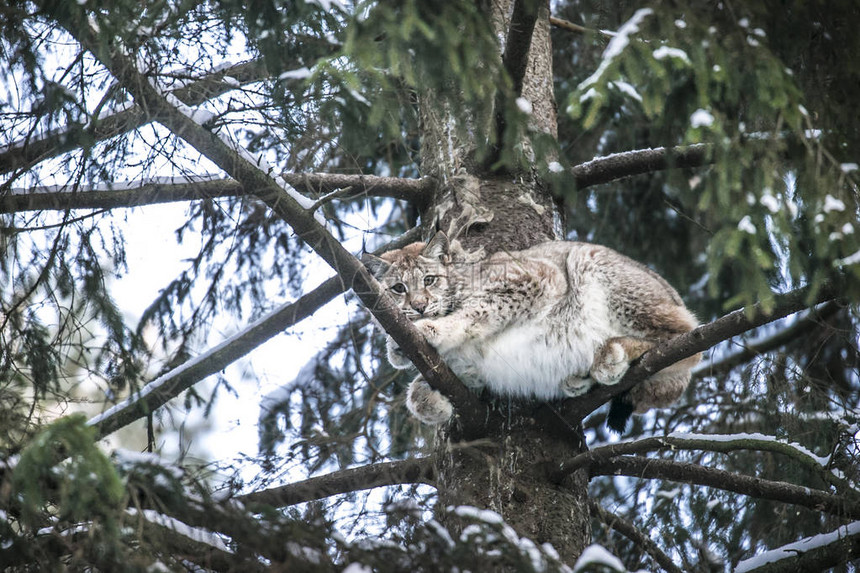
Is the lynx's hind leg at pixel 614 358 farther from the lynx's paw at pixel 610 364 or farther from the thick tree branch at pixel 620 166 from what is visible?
the thick tree branch at pixel 620 166

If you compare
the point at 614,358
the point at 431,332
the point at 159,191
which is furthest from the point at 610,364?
the point at 159,191

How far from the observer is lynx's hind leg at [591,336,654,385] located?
13.3 ft

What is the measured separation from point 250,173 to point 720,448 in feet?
7.82

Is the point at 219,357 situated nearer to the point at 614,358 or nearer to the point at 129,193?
the point at 129,193

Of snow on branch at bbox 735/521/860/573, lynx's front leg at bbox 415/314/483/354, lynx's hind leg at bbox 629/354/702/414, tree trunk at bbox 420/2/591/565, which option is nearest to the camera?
snow on branch at bbox 735/521/860/573

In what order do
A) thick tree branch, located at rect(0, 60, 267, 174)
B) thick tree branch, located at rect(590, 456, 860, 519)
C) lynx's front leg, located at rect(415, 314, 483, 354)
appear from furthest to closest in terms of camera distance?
lynx's front leg, located at rect(415, 314, 483, 354) → thick tree branch, located at rect(590, 456, 860, 519) → thick tree branch, located at rect(0, 60, 267, 174)

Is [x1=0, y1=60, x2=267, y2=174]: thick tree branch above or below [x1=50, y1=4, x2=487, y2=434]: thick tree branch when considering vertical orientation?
above

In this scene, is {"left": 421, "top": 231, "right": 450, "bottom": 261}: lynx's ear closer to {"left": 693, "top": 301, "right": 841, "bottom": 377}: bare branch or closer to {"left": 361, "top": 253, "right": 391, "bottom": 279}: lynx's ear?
{"left": 361, "top": 253, "right": 391, "bottom": 279}: lynx's ear

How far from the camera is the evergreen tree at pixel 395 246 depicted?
9.03 feet

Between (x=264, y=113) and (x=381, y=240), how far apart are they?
9.68 ft

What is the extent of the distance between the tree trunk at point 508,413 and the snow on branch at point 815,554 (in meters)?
0.80

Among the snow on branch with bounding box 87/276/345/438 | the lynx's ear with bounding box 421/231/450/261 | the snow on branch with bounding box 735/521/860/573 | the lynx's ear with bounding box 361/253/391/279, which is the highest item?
the lynx's ear with bounding box 361/253/391/279

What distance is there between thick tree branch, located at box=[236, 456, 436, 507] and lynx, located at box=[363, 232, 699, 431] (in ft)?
1.28

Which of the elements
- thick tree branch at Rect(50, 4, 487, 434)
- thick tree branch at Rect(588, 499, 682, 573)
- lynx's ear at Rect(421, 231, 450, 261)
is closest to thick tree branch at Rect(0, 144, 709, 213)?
thick tree branch at Rect(50, 4, 487, 434)
